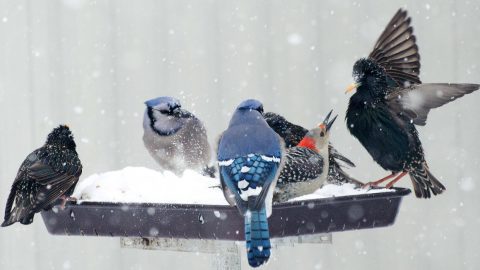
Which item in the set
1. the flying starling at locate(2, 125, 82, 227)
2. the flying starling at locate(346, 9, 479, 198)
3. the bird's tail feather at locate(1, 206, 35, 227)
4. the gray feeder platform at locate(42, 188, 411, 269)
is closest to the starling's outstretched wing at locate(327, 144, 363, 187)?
the flying starling at locate(346, 9, 479, 198)

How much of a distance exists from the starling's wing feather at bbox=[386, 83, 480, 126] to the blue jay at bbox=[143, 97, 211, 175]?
0.57 meters

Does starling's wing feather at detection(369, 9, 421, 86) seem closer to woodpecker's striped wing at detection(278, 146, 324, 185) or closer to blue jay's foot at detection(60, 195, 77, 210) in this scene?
woodpecker's striped wing at detection(278, 146, 324, 185)

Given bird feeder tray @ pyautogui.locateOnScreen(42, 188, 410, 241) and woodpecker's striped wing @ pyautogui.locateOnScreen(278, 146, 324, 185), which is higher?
woodpecker's striped wing @ pyautogui.locateOnScreen(278, 146, 324, 185)

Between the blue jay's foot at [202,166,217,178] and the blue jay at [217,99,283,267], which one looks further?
the blue jay's foot at [202,166,217,178]

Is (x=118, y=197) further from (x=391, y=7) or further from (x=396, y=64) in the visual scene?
(x=391, y=7)

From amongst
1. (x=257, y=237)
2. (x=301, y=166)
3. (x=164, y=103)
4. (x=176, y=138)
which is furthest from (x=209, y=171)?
(x=257, y=237)

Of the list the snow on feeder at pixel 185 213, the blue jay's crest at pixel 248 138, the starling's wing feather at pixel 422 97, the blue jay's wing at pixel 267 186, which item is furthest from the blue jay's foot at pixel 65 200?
the starling's wing feather at pixel 422 97

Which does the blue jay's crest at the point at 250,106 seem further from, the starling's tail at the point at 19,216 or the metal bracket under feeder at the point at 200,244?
the starling's tail at the point at 19,216

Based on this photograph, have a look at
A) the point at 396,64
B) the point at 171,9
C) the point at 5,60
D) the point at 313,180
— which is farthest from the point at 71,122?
the point at 313,180

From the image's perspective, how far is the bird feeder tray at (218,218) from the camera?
183 centimetres

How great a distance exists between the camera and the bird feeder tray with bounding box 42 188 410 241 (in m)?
1.83

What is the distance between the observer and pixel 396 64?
104 inches

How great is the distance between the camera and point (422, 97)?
7.69 feet

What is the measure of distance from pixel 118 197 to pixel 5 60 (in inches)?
82.1
